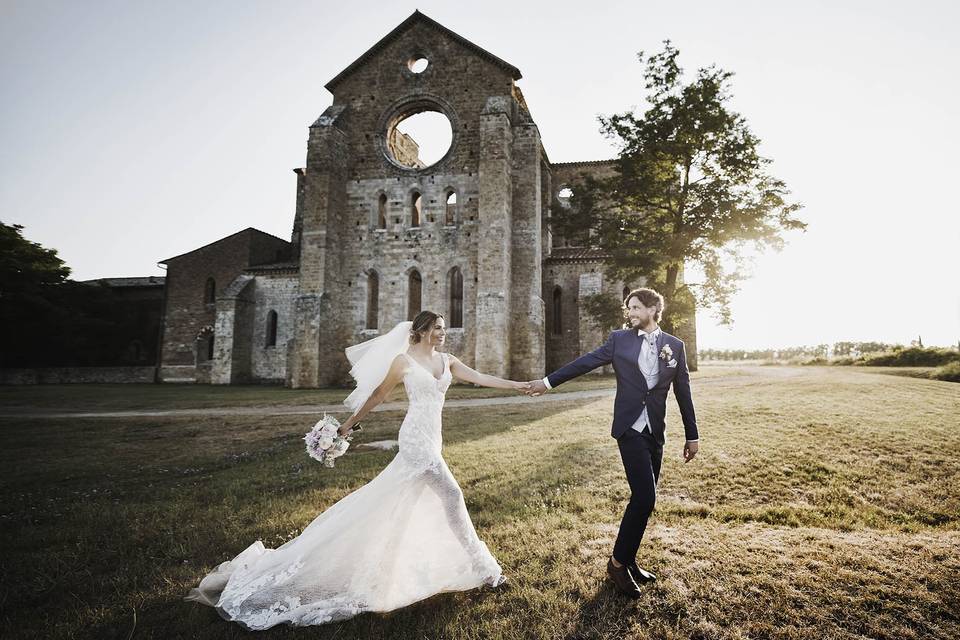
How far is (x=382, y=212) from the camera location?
22531 millimetres

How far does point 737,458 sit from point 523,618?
5133 mm

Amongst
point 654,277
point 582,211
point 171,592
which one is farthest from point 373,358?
point 582,211

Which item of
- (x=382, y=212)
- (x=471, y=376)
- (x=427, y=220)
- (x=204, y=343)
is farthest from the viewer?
(x=204, y=343)

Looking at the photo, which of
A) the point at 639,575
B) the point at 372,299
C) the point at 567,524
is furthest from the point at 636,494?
the point at 372,299

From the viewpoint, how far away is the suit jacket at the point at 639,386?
3.54 metres

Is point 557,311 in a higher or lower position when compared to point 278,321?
higher

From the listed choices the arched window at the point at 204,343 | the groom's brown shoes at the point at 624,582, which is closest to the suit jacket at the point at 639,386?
the groom's brown shoes at the point at 624,582

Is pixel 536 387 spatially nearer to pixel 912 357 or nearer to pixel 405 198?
pixel 405 198

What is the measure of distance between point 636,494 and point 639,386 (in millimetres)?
795

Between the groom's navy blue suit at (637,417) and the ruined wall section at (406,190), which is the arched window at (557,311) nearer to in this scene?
the ruined wall section at (406,190)

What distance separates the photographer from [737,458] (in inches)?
268

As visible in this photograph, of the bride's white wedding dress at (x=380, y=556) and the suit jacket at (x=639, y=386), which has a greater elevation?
the suit jacket at (x=639, y=386)

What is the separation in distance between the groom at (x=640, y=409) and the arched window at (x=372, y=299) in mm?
19368

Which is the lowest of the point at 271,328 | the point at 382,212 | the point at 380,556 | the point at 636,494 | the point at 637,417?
the point at 380,556
